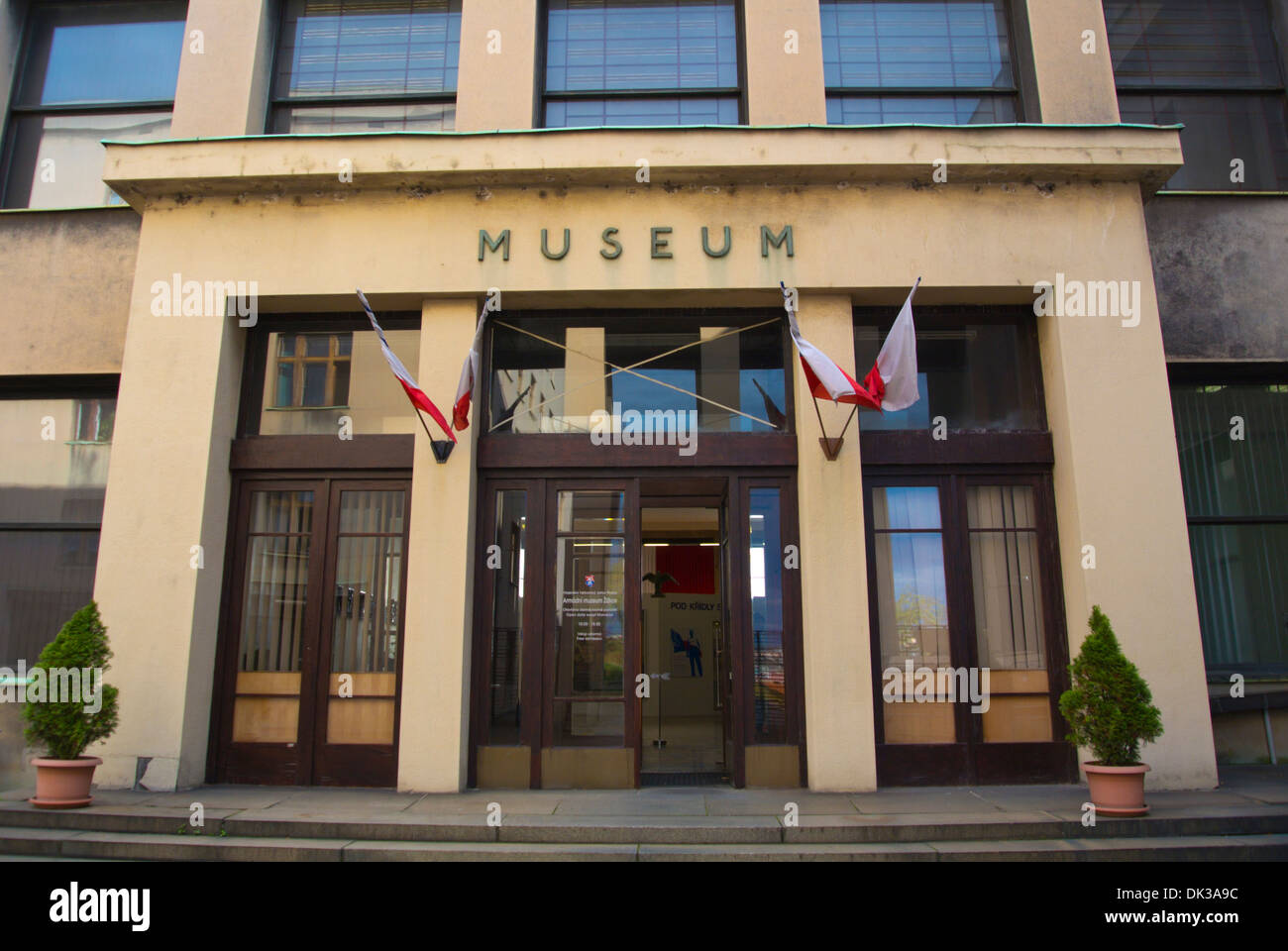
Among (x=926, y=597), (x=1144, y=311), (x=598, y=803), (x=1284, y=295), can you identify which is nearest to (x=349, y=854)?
(x=598, y=803)

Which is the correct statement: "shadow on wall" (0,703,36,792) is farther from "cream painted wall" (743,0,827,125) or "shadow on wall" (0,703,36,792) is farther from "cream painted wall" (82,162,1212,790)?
"cream painted wall" (743,0,827,125)

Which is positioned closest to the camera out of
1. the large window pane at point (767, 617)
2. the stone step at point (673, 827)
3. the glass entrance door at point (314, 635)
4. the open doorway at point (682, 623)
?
the stone step at point (673, 827)

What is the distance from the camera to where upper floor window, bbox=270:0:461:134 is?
427 inches

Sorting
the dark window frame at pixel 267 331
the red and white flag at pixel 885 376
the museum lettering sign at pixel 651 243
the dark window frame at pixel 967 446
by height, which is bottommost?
the dark window frame at pixel 967 446

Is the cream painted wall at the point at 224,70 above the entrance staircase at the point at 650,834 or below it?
above

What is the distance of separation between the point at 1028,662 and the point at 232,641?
8.50 m

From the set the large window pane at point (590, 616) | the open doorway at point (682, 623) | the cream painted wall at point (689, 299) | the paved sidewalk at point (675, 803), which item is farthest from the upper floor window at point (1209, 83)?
the large window pane at point (590, 616)

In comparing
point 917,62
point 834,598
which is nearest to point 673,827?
point 834,598

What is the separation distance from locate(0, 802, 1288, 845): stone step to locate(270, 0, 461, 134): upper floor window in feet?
26.2

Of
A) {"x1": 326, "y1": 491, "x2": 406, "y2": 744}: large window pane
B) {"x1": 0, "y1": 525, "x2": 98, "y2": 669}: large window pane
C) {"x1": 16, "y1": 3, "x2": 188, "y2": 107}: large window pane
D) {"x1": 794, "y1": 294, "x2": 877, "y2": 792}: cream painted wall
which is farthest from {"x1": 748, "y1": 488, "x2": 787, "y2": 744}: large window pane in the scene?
{"x1": 16, "y1": 3, "x2": 188, "y2": 107}: large window pane

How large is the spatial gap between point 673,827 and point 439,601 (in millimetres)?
3351

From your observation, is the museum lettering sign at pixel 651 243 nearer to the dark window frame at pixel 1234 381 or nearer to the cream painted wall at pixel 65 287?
the cream painted wall at pixel 65 287

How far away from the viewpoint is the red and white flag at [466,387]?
8844 mm

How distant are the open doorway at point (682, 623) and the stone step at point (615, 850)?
18.4ft
